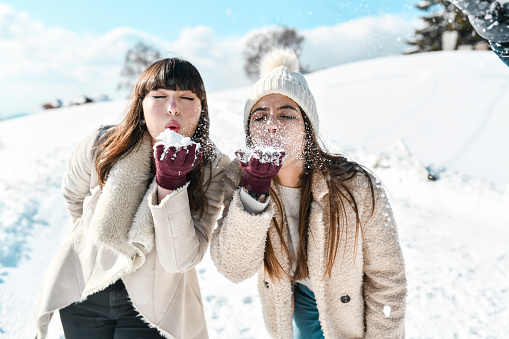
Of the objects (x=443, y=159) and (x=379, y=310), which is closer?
(x=379, y=310)

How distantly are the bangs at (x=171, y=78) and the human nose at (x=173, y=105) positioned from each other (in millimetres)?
42

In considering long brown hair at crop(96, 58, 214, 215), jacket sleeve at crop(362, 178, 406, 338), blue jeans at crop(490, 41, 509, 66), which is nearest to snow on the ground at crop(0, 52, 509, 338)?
long brown hair at crop(96, 58, 214, 215)

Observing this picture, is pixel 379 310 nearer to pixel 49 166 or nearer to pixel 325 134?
pixel 325 134

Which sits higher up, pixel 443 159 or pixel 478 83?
pixel 478 83

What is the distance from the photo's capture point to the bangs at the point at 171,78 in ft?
5.11

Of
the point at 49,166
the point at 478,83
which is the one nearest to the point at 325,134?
the point at 478,83

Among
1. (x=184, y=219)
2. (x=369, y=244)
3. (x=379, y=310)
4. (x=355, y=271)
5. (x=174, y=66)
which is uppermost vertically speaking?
(x=174, y=66)

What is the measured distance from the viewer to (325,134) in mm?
9000

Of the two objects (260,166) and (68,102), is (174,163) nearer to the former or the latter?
(260,166)

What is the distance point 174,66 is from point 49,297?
1.32 meters

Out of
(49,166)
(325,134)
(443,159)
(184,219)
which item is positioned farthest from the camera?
(325,134)

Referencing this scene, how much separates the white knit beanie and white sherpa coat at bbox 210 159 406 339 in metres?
0.35

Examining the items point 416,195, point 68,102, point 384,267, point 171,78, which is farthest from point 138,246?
point 68,102

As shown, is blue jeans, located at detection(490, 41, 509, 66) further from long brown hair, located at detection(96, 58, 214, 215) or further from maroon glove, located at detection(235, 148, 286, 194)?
long brown hair, located at detection(96, 58, 214, 215)
